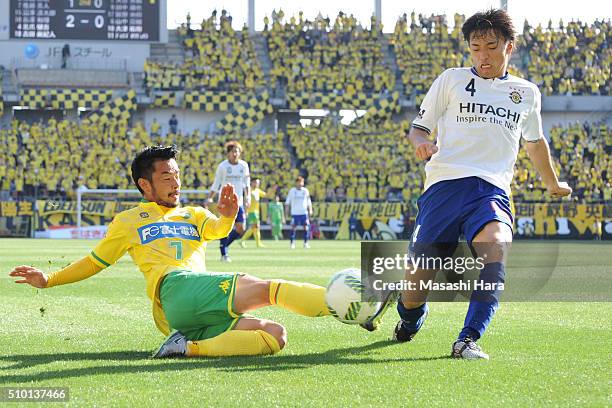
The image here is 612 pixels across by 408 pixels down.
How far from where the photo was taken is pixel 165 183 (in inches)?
223

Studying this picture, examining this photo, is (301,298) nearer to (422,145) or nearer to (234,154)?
(422,145)

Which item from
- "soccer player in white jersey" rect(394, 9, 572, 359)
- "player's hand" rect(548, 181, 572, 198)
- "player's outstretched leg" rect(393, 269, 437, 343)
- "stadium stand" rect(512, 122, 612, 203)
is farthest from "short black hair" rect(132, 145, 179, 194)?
"stadium stand" rect(512, 122, 612, 203)

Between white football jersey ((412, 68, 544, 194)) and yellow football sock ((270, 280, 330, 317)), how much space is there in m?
1.04

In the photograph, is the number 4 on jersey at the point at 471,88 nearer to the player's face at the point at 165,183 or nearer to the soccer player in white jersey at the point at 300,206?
the player's face at the point at 165,183

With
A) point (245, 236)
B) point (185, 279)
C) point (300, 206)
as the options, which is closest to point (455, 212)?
point (185, 279)

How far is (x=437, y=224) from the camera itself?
216 inches

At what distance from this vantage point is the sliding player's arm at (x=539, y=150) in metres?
5.71

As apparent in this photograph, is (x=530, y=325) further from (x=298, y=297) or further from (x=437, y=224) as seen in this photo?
(x=298, y=297)

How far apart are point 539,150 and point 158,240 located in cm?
243

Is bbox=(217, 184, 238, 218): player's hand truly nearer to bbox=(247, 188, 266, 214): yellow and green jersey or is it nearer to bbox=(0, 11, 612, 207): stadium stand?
bbox=(247, 188, 266, 214): yellow and green jersey

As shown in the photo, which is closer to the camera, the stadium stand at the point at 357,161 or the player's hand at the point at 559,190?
the player's hand at the point at 559,190

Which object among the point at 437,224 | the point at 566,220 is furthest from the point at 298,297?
the point at 566,220

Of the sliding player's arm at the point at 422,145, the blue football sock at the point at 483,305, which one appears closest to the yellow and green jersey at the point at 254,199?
the sliding player's arm at the point at 422,145

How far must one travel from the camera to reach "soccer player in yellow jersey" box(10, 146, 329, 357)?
5180mm
